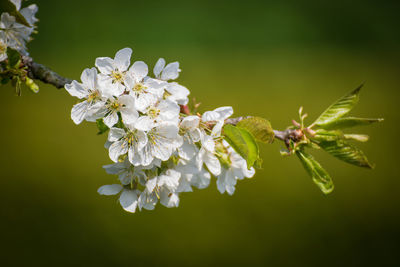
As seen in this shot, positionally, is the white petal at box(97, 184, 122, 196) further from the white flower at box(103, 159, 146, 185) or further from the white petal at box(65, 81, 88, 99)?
the white petal at box(65, 81, 88, 99)

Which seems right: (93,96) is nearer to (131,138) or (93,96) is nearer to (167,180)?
(131,138)

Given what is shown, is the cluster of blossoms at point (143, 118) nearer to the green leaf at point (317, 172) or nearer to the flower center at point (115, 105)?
the flower center at point (115, 105)

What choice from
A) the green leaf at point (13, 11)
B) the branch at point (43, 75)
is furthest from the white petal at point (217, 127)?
the green leaf at point (13, 11)

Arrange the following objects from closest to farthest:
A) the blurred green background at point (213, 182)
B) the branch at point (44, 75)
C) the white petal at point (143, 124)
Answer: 1. the white petal at point (143, 124)
2. the branch at point (44, 75)
3. the blurred green background at point (213, 182)

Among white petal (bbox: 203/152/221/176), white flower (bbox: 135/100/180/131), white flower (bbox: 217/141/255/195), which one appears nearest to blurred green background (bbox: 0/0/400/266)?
white flower (bbox: 217/141/255/195)

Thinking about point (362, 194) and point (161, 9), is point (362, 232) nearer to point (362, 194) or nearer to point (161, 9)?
point (362, 194)

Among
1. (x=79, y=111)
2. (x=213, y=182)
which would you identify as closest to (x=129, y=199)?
(x=79, y=111)
